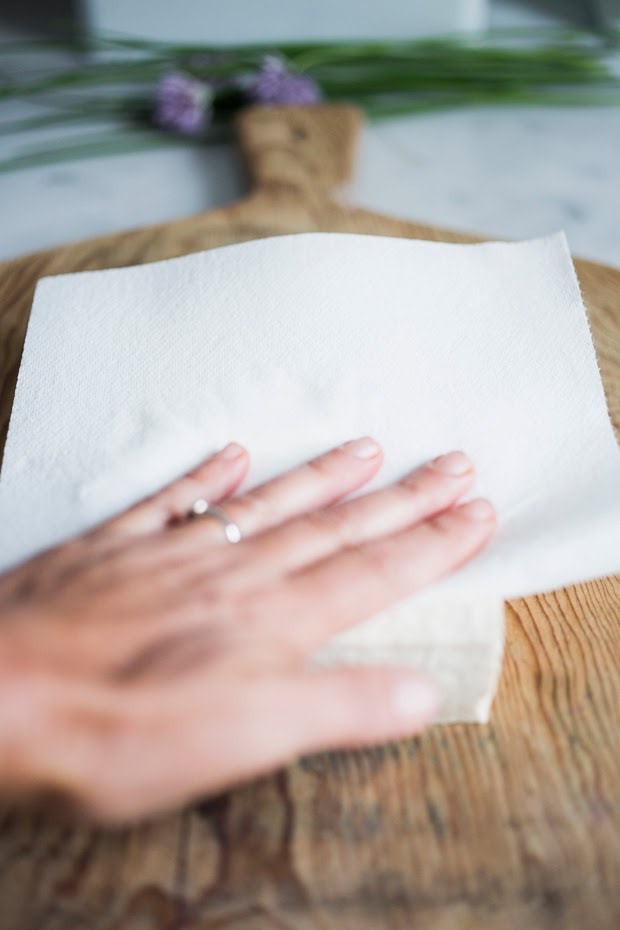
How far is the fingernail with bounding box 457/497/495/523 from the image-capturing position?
54cm

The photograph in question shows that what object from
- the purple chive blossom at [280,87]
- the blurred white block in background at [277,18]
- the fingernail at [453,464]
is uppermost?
the blurred white block in background at [277,18]

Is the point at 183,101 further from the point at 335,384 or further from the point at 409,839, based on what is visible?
the point at 409,839

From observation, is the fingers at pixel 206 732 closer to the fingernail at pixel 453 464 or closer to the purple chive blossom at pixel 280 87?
the fingernail at pixel 453 464

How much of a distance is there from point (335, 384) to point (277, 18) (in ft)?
2.14

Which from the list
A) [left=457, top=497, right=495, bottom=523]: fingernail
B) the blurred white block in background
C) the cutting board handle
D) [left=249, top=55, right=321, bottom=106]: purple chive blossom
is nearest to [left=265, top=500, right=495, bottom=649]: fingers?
[left=457, top=497, right=495, bottom=523]: fingernail

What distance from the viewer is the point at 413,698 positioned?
0.42 meters

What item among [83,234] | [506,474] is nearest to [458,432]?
[506,474]

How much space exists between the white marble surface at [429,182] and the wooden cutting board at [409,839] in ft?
1.70

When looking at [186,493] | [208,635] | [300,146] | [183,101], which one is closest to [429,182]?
[300,146]

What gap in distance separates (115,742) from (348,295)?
36 centimetres

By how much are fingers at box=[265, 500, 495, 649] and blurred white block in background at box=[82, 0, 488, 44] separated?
0.74 meters

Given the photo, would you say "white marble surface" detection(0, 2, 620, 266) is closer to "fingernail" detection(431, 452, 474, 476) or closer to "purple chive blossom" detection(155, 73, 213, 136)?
"purple chive blossom" detection(155, 73, 213, 136)

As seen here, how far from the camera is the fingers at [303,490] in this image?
21.0 inches

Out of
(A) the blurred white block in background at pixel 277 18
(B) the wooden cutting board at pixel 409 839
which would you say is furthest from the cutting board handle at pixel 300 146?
(B) the wooden cutting board at pixel 409 839
